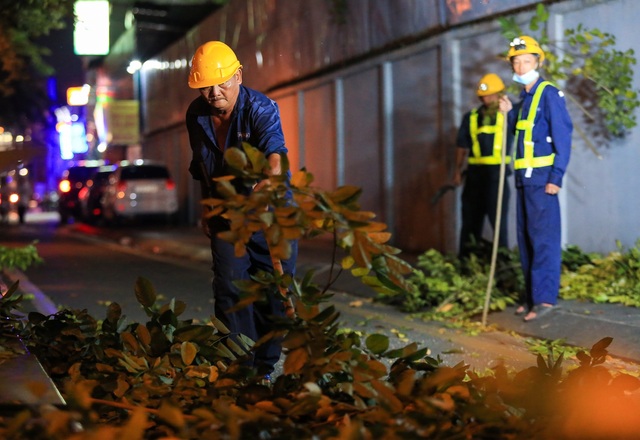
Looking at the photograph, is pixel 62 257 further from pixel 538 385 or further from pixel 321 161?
pixel 538 385

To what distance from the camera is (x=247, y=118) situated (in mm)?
5500

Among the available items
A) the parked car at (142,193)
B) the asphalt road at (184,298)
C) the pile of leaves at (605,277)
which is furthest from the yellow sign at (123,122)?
the pile of leaves at (605,277)

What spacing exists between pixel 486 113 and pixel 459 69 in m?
3.61

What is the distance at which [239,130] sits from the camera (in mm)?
5543

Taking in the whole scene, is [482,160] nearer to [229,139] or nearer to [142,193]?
[229,139]

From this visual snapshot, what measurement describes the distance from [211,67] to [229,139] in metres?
Answer: 0.44

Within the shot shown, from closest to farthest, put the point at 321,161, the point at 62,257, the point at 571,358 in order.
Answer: the point at 571,358 → the point at 62,257 → the point at 321,161

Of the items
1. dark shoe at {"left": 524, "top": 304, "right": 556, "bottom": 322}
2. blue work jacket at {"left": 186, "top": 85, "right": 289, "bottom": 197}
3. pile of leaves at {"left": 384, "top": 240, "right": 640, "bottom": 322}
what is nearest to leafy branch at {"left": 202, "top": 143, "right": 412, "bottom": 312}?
blue work jacket at {"left": 186, "top": 85, "right": 289, "bottom": 197}

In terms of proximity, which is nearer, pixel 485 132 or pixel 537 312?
pixel 537 312

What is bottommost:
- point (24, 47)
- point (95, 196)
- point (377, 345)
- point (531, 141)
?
point (95, 196)

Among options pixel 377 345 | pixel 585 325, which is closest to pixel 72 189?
pixel 585 325

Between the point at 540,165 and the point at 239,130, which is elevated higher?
the point at 239,130

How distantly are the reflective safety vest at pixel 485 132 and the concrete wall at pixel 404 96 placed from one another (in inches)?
48.2

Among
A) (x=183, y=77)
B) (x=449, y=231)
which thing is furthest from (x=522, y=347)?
(x=183, y=77)
